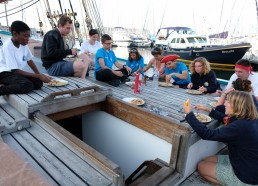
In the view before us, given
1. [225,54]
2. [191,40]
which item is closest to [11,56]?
[225,54]

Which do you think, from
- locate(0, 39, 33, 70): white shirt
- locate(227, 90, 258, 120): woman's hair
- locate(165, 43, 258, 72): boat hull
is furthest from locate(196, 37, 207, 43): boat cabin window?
locate(227, 90, 258, 120): woman's hair

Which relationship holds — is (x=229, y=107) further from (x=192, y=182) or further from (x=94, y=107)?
(x=94, y=107)

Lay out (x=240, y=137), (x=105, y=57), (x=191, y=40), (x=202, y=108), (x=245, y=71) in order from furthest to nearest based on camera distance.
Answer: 1. (x=191, y=40)
2. (x=105, y=57)
3. (x=245, y=71)
4. (x=202, y=108)
5. (x=240, y=137)

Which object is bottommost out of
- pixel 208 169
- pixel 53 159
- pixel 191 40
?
pixel 208 169

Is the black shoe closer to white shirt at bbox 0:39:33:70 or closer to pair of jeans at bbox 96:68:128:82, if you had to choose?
pair of jeans at bbox 96:68:128:82

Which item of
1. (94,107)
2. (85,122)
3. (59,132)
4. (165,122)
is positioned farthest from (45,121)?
(85,122)

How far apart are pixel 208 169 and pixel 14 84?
9.33 ft

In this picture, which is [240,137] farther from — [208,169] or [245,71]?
[245,71]

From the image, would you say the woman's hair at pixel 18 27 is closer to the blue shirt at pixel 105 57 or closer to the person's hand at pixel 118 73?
the blue shirt at pixel 105 57

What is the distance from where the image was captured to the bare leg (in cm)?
250

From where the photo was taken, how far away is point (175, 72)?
4.95 metres

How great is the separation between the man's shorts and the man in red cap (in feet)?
6.59

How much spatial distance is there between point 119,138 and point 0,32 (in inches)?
392

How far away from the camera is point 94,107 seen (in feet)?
11.9
